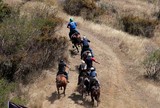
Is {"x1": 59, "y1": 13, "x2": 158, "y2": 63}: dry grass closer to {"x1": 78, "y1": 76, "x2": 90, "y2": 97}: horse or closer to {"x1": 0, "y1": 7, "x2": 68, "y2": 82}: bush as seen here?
{"x1": 0, "y1": 7, "x2": 68, "y2": 82}: bush

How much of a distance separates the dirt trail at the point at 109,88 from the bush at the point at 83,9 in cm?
999

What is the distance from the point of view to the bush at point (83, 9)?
38.6 metres

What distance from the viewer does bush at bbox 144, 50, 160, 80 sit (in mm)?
25828

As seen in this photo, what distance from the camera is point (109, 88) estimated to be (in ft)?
76.0

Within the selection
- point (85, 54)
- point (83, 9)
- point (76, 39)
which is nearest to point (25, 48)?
point (85, 54)

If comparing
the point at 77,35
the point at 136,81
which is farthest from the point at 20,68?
the point at 136,81

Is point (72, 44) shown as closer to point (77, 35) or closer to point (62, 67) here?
point (77, 35)

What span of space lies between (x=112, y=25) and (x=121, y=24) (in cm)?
87

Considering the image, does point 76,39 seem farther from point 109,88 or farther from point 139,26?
point 139,26

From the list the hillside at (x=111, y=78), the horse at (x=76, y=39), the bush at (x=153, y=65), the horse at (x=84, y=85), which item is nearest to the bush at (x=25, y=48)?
the horse at (x=76, y=39)

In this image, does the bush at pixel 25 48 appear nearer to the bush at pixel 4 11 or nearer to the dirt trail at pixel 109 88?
the dirt trail at pixel 109 88

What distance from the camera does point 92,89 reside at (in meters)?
19.9

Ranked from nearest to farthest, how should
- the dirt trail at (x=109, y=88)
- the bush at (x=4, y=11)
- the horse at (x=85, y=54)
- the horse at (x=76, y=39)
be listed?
the dirt trail at (x=109, y=88) → the horse at (x=85, y=54) → the horse at (x=76, y=39) → the bush at (x=4, y=11)

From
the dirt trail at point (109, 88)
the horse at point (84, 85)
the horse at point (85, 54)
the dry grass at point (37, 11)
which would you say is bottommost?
the dirt trail at point (109, 88)
